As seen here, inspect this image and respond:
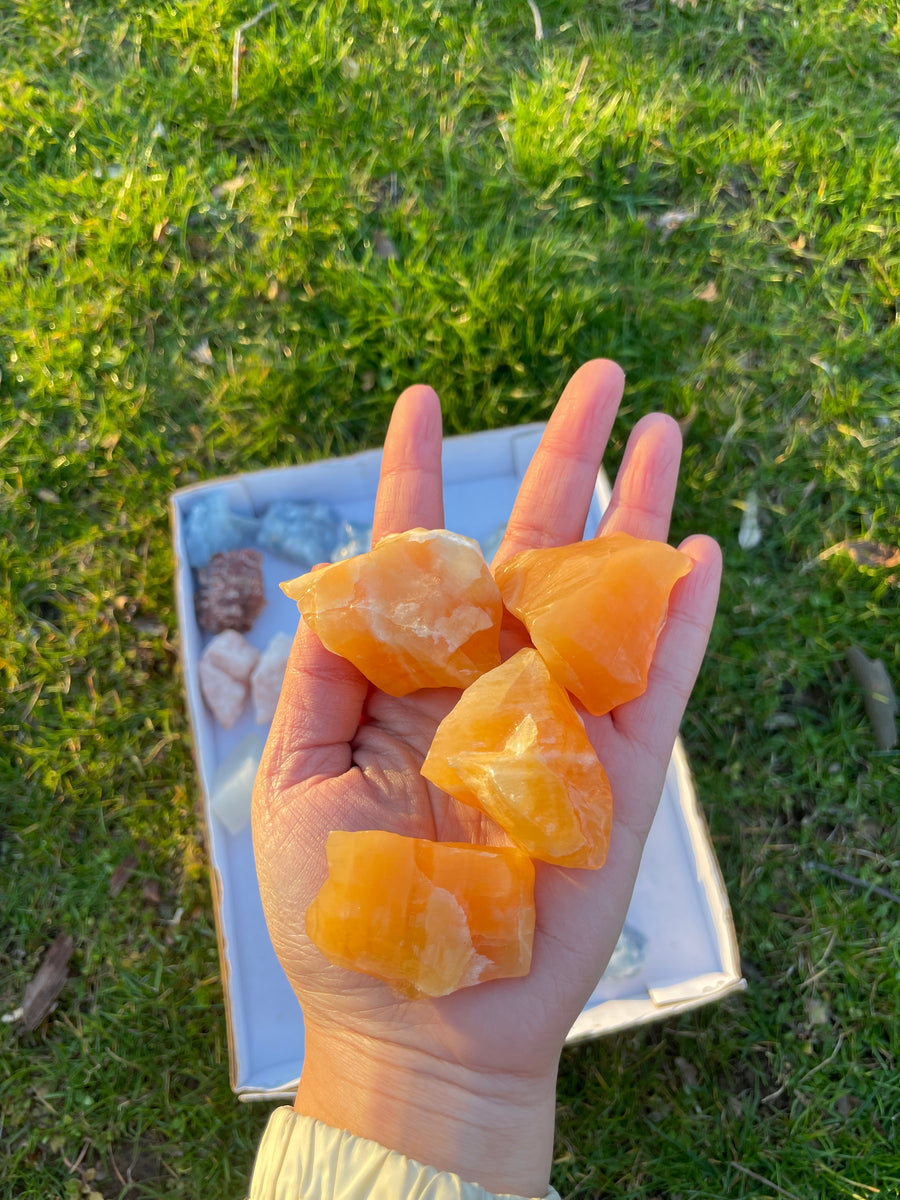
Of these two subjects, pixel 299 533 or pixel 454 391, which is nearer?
pixel 299 533

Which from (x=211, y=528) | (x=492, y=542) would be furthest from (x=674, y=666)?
(x=211, y=528)

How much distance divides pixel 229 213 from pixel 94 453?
104cm

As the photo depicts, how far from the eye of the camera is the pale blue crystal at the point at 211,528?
272 cm

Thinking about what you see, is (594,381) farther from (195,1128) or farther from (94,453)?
(195,1128)

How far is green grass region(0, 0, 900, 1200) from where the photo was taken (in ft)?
8.08

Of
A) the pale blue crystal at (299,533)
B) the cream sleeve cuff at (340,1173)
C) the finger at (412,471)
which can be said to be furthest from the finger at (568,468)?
the cream sleeve cuff at (340,1173)

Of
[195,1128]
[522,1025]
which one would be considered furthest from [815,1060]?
[195,1128]

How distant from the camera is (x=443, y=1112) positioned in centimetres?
174

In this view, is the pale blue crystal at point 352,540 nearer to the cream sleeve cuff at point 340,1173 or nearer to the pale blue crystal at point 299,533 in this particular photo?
the pale blue crystal at point 299,533

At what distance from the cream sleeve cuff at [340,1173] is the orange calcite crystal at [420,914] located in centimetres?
31

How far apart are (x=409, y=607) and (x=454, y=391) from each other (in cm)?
130

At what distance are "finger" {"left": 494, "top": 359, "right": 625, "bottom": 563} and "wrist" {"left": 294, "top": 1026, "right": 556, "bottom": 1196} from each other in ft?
4.00

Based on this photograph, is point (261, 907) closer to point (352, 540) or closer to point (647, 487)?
point (352, 540)

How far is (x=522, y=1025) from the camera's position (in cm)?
173
